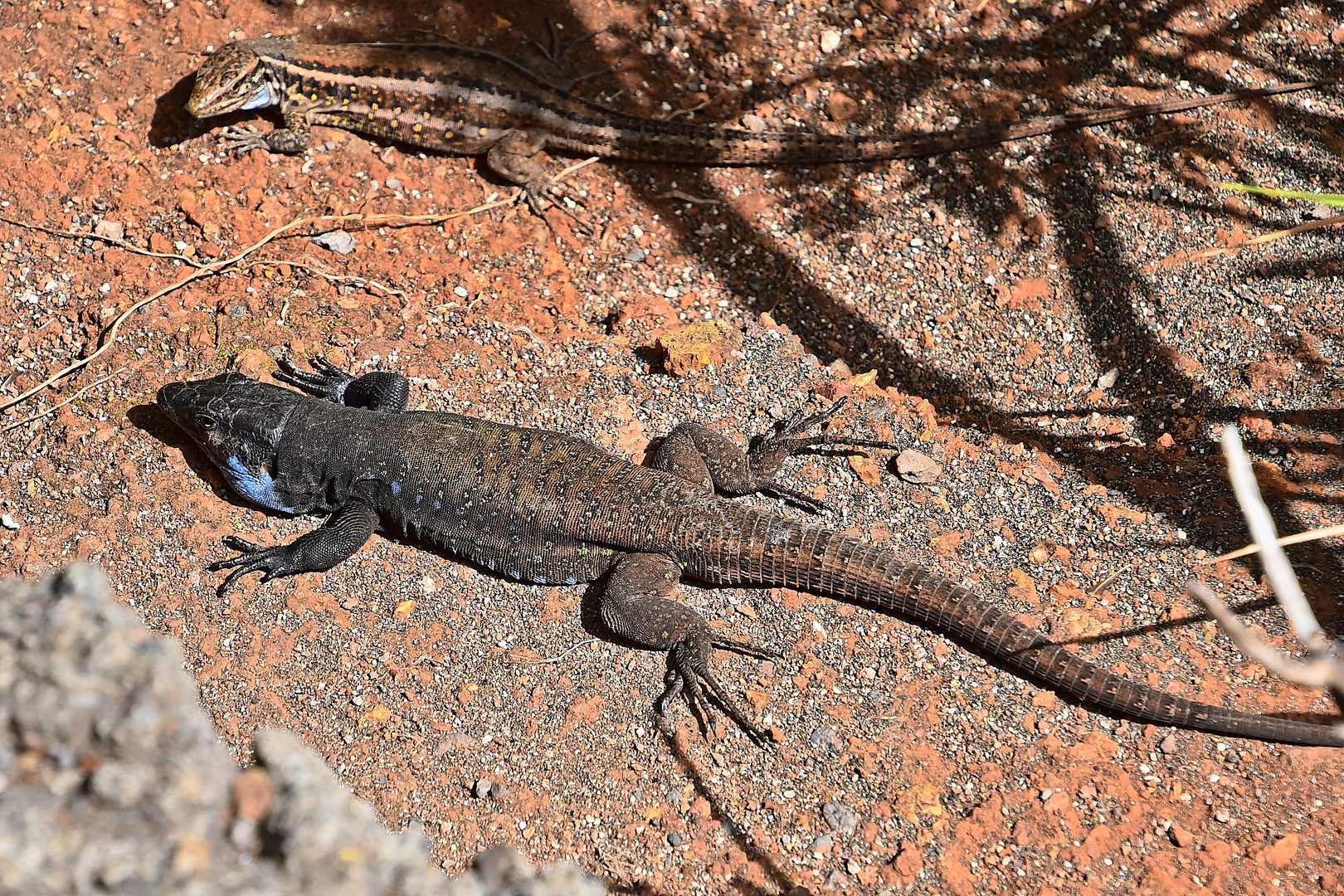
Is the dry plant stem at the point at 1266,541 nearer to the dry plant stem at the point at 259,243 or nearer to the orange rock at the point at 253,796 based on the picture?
the orange rock at the point at 253,796

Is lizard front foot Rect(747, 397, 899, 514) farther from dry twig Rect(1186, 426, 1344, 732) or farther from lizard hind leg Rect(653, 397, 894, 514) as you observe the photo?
dry twig Rect(1186, 426, 1344, 732)

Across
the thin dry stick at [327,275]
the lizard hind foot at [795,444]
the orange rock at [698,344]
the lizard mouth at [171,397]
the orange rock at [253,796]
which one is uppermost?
the orange rock at [253,796]

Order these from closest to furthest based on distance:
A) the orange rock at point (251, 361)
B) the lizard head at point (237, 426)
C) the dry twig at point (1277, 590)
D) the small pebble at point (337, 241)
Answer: the dry twig at point (1277, 590)
the lizard head at point (237, 426)
the orange rock at point (251, 361)
the small pebble at point (337, 241)

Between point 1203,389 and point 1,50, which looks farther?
point 1,50

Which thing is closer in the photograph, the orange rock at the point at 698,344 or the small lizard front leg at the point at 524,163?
the orange rock at the point at 698,344

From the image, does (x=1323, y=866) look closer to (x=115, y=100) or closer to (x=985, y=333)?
(x=985, y=333)

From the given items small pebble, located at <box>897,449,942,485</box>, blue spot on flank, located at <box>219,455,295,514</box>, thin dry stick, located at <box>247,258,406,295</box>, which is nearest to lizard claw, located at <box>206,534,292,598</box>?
blue spot on flank, located at <box>219,455,295,514</box>

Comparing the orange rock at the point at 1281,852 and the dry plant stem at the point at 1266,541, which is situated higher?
the dry plant stem at the point at 1266,541

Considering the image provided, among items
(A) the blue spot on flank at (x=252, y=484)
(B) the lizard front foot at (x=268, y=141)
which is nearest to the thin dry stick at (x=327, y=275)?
(B) the lizard front foot at (x=268, y=141)

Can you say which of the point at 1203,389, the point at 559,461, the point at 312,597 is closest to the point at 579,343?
the point at 559,461
